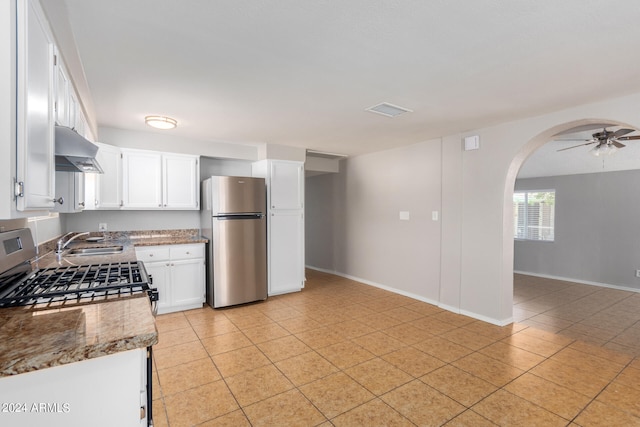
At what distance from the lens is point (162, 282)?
3.87m

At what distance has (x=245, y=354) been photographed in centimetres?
283

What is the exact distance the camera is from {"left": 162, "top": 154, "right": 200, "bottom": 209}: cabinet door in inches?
162

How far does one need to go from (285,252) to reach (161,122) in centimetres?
246

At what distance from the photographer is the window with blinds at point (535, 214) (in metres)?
6.37

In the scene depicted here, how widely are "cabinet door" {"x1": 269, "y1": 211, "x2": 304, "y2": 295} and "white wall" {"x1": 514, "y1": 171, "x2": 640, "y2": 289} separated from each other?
5.06m

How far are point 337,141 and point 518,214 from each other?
16.2 feet

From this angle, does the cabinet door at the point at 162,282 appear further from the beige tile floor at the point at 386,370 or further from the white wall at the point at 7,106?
the white wall at the point at 7,106

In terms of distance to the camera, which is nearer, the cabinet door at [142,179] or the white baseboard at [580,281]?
the cabinet door at [142,179]

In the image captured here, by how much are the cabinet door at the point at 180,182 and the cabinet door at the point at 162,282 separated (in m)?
0.79

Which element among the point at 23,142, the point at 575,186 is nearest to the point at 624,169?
the point at 575,186

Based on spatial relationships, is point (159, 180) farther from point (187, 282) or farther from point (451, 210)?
point (451, 210)

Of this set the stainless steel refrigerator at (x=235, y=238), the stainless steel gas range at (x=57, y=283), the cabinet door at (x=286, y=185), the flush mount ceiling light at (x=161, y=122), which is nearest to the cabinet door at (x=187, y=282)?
the stainless steel refrigerator at (x=235, y=238)

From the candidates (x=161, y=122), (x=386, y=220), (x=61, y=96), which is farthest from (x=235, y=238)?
(x=61, y=96)

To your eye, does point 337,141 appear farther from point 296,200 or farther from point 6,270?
point 6,270
